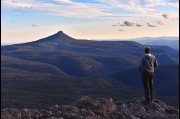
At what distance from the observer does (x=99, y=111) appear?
2634 centimetres

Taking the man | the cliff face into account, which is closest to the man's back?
the man

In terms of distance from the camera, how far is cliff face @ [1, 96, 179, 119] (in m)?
23.9

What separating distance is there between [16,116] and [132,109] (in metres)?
8.83

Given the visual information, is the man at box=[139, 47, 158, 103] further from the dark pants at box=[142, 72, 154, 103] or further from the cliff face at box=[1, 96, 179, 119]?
the cliff face at box=[1, 96, 179, 119]

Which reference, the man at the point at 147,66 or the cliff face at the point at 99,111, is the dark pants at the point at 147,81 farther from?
the cliff face at the point at 99,111

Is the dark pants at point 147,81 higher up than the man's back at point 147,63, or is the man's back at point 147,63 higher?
the man's back at point 147,63

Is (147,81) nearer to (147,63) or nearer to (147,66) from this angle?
(147,66)

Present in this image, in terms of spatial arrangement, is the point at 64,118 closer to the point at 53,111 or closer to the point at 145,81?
the point at 53,111

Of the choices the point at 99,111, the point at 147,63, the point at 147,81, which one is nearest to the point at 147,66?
the point at 147,63

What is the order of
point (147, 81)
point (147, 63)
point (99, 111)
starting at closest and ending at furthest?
point (99, 111) < point (147, 63) < point (147, 81)

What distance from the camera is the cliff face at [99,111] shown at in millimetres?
23850

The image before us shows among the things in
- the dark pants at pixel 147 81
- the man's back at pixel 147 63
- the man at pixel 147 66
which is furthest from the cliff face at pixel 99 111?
the man's back at pixel 147 63

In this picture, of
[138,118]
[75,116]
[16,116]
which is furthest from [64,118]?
[138,118]

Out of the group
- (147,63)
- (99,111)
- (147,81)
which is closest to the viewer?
(99,111)
